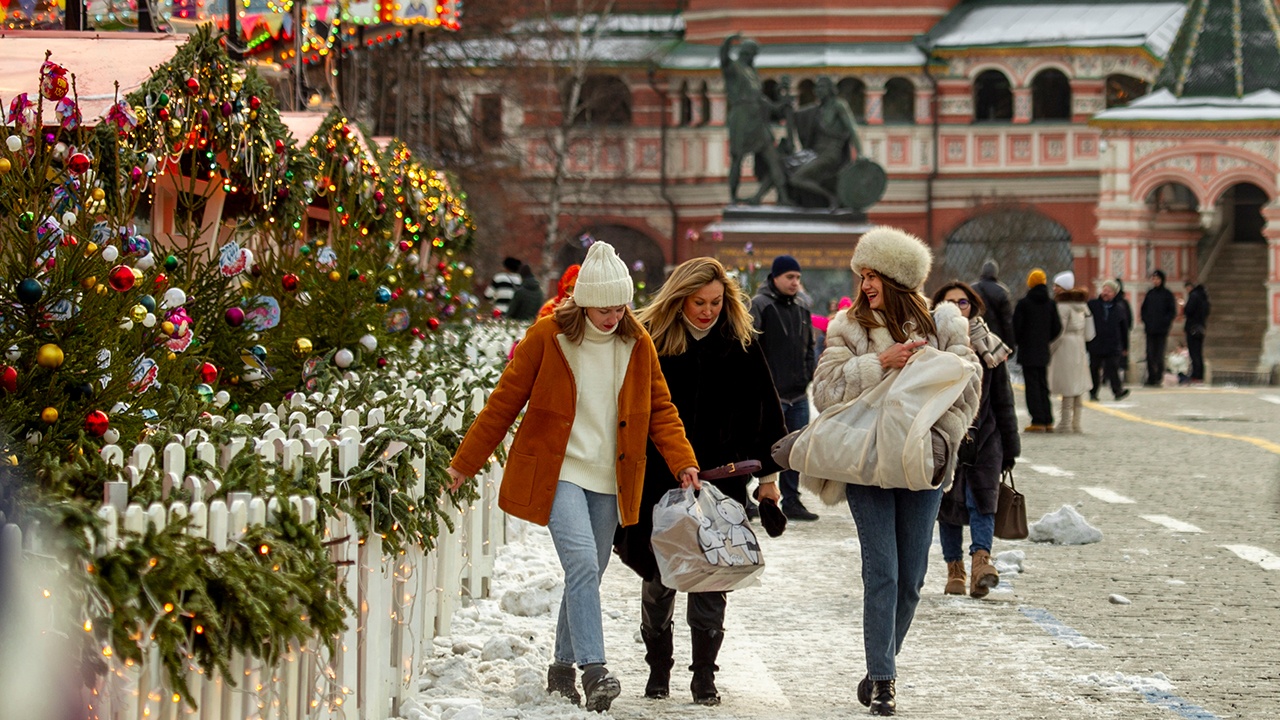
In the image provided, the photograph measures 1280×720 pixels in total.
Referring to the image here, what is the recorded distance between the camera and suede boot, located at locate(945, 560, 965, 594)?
34.3 feet

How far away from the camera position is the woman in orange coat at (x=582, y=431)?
24.2 ft

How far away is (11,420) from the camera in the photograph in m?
6.33

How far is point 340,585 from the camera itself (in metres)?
6.32

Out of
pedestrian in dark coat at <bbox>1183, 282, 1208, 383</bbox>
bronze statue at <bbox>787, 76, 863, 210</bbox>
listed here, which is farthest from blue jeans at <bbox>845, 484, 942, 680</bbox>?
bronze statue at <bbox>787, 76, 863, 210</bbox>

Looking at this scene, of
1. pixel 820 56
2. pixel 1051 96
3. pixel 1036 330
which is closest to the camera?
pixel 1036 330

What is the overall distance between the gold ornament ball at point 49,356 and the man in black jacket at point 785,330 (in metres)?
6.67

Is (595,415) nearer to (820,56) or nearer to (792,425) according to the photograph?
(792,425)

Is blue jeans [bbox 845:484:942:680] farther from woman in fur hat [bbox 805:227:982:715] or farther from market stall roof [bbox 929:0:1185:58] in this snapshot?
market stall roof [bbox 929:0:1185:58]

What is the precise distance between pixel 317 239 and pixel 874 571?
236 inches

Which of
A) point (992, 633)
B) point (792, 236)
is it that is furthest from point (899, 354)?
point (792, 236)

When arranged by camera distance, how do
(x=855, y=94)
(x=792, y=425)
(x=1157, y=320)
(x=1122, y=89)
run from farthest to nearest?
1. (x=855, y=94)
2. (x=1122, y=89)
3. (x=1157, y=320)
4. (x=792, y=425)

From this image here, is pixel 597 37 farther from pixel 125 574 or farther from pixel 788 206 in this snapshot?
pixel 125 574

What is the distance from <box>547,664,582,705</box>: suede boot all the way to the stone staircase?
36.2 m

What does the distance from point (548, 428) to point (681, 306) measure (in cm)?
71
